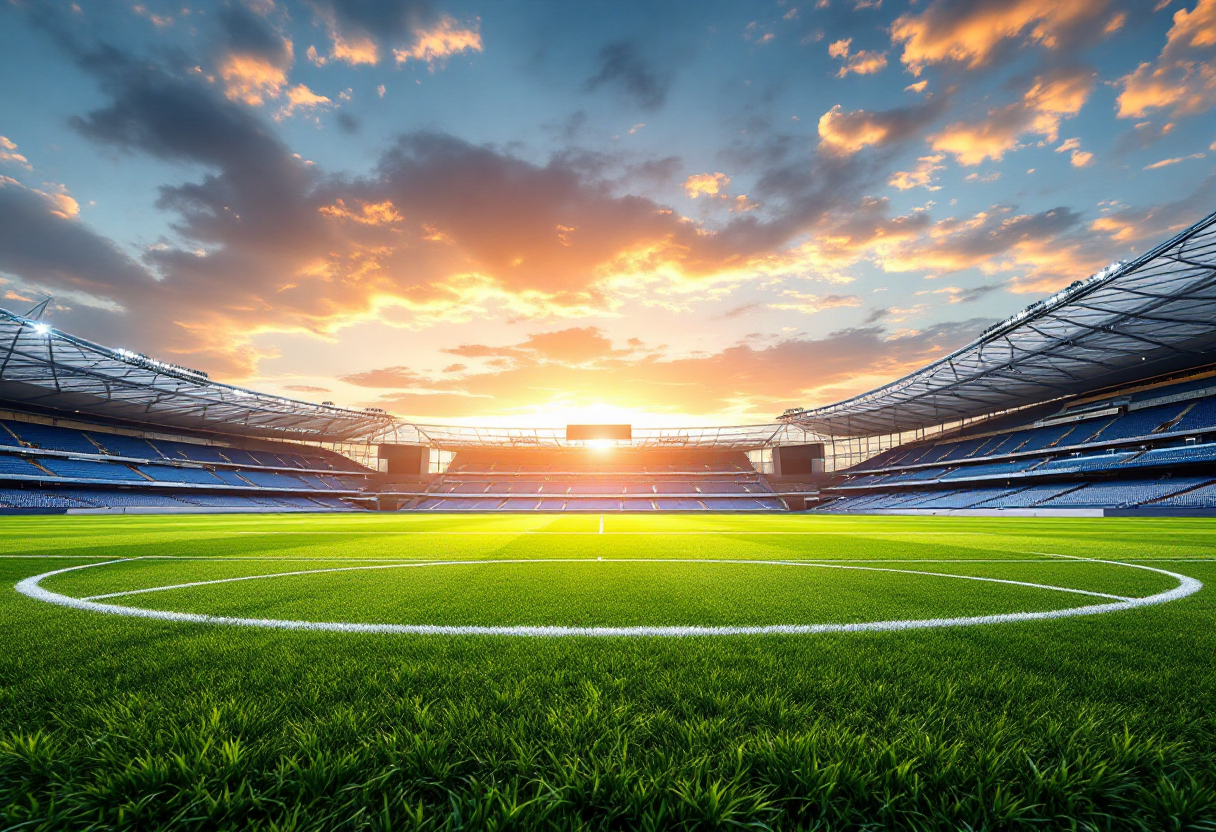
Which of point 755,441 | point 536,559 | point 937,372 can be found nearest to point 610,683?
point 536,559

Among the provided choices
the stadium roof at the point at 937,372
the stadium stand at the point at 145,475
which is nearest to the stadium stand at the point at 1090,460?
the stadium roof at the point at 937,372

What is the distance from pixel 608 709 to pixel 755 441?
6254 cm

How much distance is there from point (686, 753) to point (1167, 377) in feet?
172

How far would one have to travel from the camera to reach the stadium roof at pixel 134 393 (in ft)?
87.9

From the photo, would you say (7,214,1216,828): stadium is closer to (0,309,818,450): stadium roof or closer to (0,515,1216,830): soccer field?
(0,515,1216,830): soccer field

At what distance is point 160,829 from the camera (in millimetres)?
1275

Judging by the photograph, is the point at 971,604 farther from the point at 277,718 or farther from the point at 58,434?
the point at 58,434

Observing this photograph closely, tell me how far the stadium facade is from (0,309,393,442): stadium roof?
24 cm

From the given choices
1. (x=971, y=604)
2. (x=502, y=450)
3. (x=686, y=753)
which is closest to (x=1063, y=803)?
(x=686, y=753)

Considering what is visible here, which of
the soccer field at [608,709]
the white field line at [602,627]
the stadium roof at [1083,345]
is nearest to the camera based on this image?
the soccer field at [608,709]

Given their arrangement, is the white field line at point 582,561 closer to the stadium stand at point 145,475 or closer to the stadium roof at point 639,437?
the stadium stand at point 145,475

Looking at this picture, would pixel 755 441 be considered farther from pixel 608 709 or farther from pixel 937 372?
pixel 608 709

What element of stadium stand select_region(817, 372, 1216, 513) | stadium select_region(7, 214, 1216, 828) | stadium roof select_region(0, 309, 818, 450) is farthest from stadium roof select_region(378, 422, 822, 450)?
stadium select_region(7, 214, 1216, 828)

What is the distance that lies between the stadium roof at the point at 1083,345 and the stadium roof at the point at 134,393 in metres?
46.9
